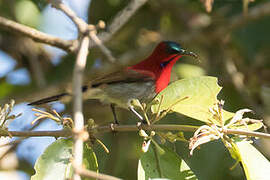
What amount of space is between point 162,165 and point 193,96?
1.50ft

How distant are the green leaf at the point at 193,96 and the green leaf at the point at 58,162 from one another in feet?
1.70

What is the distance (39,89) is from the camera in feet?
17.9

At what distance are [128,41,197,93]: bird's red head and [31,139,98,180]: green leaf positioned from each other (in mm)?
1897

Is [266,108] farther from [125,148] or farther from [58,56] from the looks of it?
[58,56]

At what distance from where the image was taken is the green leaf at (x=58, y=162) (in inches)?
101

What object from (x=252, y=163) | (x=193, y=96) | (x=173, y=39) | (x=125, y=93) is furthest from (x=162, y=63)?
(x=252, y=163)

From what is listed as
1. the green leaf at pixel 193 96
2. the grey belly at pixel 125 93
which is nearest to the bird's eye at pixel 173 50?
the grey belly at pixel 125 93

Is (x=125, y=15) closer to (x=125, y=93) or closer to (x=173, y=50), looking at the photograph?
(x=125, y=93)

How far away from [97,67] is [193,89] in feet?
11.2

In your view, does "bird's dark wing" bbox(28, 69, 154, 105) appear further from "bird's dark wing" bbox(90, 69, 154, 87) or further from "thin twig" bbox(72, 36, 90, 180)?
"thin twig" bbox(72, 36, 90, 180)

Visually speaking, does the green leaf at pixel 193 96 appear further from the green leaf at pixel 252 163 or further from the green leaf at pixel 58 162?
the green leaf at pixel 58 162

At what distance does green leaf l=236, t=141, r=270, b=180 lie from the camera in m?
2.52

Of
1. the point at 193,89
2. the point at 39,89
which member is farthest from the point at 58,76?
the point at 193,89

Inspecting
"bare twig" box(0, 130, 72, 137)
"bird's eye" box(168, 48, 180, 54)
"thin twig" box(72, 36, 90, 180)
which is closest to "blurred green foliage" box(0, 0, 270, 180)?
"bird's eye" box(168, 48, 180, 54)
